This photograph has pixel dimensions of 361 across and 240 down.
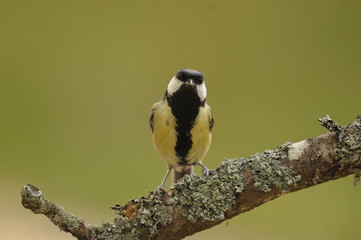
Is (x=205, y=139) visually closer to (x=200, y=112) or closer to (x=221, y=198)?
(x=200, y=112)

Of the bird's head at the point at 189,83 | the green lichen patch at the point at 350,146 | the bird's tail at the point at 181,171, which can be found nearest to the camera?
the green lichen patch at the point at 350,146

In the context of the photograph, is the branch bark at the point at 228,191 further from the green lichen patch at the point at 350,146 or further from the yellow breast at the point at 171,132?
the yellow breast at the point at 171,132

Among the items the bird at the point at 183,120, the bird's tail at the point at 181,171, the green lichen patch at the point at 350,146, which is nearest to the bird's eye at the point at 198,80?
the bird at the point at 183,120

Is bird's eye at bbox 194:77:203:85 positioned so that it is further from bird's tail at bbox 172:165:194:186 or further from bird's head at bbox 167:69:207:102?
bird's tail at bbox 172:165:194:186

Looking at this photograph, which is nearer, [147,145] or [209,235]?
[209,235]

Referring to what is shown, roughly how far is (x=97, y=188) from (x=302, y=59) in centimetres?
94

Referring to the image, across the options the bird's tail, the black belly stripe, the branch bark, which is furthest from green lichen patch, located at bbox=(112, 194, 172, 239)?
the bird's tail

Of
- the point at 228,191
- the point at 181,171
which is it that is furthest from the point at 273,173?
the point at 181,171

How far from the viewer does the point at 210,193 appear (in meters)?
0.92

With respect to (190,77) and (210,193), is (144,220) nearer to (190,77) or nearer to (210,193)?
(210,193)

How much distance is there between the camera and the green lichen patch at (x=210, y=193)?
90cm

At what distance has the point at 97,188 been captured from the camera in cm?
156

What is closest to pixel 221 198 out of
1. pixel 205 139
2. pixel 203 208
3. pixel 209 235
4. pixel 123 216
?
pixel 203 208

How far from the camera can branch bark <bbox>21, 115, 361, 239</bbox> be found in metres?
0.86
